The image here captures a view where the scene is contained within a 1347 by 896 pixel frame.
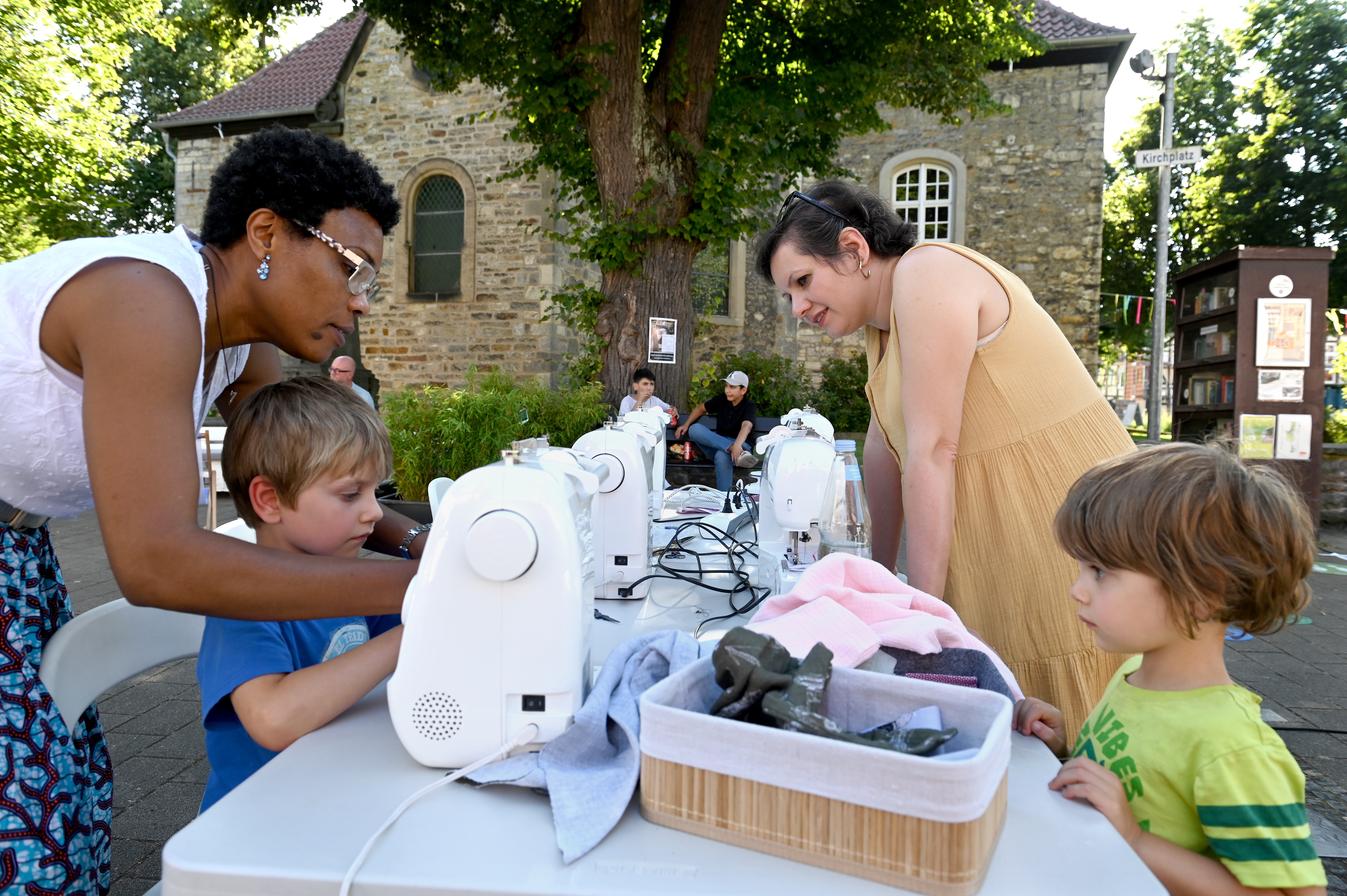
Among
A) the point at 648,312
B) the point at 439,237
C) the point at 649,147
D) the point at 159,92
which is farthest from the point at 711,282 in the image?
the point at 159,92

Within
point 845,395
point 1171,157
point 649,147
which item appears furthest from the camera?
point 845,395

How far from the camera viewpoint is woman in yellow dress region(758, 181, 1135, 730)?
1579 millimetres

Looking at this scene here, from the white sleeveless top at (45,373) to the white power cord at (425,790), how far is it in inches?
21.8

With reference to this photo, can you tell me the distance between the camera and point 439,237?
46.1 ft

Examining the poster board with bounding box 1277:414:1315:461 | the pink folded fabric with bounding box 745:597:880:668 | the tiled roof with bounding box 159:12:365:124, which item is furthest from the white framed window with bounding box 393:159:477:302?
the pink folded fabric with bounding box 745:597:880:668

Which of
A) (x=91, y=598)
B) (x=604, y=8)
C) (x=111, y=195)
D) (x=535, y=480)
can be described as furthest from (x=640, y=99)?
(x=111, y=195)

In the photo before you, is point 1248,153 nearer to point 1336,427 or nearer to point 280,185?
point 1336,427

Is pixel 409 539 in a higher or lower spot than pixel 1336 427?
lower

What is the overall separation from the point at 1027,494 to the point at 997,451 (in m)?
0.10

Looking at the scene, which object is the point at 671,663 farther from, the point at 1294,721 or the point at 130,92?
the point at 130,92

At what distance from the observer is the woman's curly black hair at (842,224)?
181 centimetres

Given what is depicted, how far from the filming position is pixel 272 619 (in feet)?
3.43

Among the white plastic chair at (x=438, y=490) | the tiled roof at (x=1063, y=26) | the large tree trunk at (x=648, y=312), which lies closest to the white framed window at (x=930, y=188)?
the tiled roof at (x=1063, y=26)

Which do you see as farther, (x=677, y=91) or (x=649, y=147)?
(x=649, y=147)
